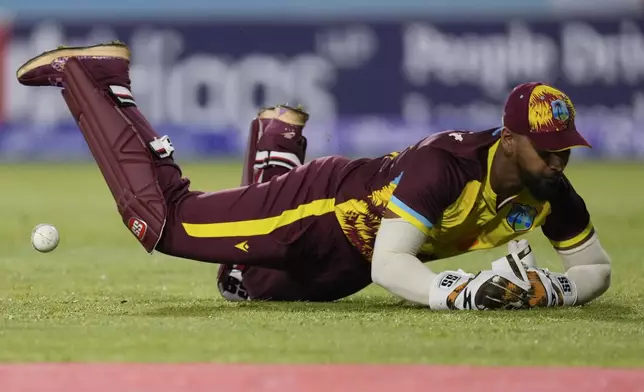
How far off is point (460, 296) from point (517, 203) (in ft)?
1.57

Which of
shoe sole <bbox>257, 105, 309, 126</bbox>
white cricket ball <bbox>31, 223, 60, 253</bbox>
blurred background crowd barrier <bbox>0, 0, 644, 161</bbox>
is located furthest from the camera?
→ blurred background crowd barrier <bbox>0, 0, 644, 161</bbox>

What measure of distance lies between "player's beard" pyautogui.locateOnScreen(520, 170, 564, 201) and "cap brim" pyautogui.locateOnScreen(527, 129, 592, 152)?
0.15 meters

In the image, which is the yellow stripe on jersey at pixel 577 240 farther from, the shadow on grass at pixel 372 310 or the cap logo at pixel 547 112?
the cap logo at pixel 547 112

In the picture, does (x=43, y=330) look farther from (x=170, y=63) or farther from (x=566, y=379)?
(x=170, y=63)

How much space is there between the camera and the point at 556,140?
18.0 feet

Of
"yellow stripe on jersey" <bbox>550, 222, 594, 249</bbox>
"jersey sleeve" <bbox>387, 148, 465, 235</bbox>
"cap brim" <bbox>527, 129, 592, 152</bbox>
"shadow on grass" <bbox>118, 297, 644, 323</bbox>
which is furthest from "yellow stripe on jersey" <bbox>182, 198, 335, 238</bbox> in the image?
"yellow stripe on jersey" <bbox>550, 222, 594, 249</bbox>

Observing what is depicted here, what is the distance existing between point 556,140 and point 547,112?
12 cm

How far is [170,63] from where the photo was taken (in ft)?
60.0

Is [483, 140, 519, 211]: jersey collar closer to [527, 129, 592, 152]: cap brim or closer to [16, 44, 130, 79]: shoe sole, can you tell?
[527, 129, 592, 152]: cap brim

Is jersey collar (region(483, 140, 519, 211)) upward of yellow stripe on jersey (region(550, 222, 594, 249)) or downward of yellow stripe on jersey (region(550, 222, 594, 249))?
upward

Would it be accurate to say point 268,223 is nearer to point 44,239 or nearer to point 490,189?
point 490,189

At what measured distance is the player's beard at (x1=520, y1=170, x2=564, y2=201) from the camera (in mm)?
5605

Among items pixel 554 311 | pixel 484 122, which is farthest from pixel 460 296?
pixel 484 122

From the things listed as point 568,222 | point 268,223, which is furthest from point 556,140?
point 268,223
